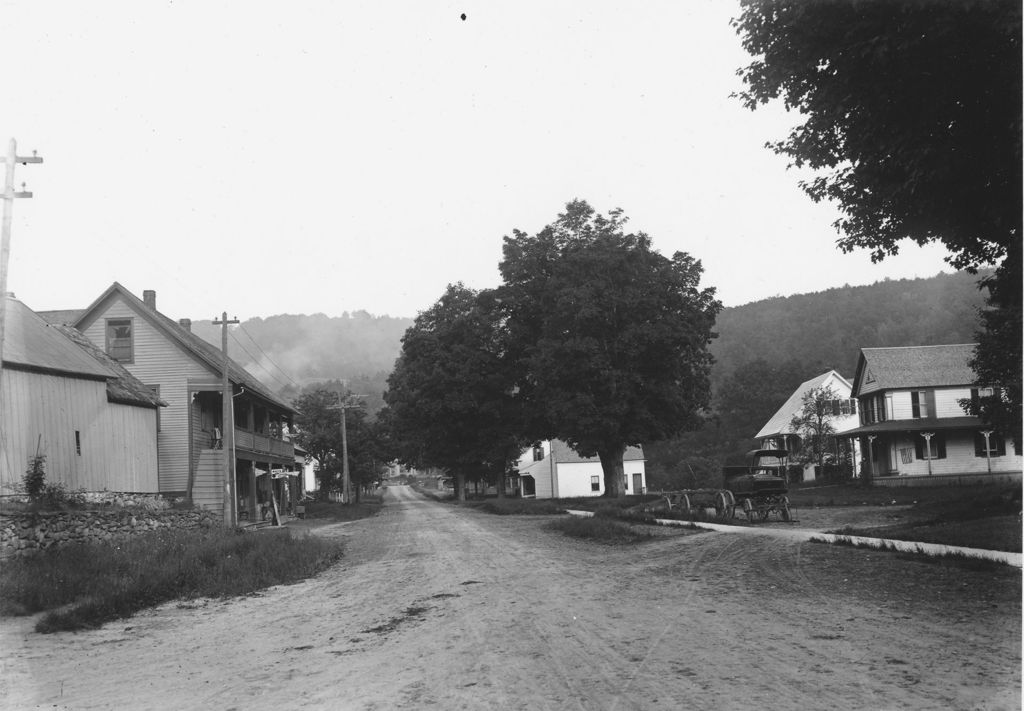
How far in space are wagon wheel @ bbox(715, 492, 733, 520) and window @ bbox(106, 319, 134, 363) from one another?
22.1 metres

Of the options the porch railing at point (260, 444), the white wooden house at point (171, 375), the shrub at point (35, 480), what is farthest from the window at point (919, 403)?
the shrub at point (35, 480)

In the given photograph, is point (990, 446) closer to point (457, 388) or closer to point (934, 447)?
point (934, 447)

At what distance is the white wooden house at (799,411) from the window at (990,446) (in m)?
9.18

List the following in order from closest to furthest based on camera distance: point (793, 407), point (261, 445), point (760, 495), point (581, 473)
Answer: point (760, 495), point (261, 445), point (793, 407), point (581, 473)

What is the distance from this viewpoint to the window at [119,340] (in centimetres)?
3078

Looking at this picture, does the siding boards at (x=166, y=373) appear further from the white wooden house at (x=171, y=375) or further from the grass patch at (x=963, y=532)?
the grass patch at (x=963, y=532)

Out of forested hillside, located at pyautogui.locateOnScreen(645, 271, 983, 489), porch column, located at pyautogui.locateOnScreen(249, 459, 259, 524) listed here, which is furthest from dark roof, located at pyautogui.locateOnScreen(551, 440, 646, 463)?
porch column, located at pyautogui.locateOnScreen(249, 459, 259, 524)

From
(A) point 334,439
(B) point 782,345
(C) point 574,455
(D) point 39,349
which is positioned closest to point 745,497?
(D) point 39,349

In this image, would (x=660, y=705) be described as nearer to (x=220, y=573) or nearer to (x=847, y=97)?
(x=847, y=97)

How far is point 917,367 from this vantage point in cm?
4316

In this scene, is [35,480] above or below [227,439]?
below

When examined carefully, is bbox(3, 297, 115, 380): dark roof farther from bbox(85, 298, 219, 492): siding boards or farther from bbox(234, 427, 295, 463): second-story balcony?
bbox(234, 427, 295, 463): second-story balcony

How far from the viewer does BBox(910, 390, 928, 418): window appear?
42250 mm

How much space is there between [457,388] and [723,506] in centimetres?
2486
